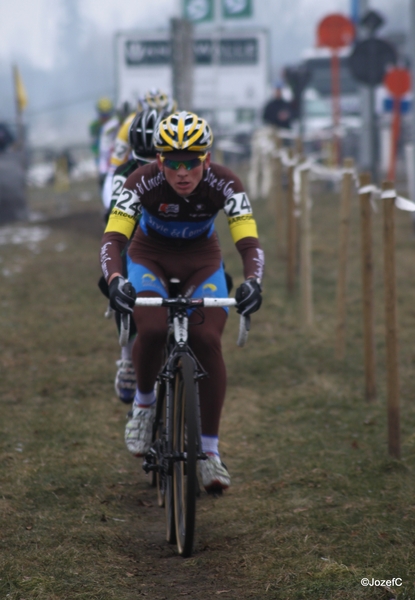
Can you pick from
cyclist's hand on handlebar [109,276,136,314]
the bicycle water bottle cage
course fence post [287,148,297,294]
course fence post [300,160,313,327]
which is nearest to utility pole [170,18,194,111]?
course fence post [287,148,297,294]

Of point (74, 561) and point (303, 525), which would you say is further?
point (303, 525)

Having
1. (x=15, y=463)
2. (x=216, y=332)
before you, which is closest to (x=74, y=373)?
(x=15, y=463)

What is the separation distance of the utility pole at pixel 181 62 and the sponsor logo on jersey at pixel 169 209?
37.3ft

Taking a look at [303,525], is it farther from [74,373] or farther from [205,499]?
[74,373]

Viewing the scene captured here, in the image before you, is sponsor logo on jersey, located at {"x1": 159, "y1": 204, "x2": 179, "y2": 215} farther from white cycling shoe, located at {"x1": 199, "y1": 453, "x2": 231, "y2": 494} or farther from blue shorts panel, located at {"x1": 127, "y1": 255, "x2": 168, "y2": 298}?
white cycling shoe, located at {"x1": 199, "y1": 453, "x2": 231, "y2": 494}

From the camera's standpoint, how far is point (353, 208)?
19391 mm

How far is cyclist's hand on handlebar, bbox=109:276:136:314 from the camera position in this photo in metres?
4.58

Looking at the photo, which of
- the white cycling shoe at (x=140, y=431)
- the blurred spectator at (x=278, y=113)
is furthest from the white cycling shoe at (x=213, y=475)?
the blurred spectator at (x=278, y=113)

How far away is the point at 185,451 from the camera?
4652 millimetres

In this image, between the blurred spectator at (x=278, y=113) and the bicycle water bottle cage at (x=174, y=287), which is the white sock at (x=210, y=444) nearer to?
the bicycle water bottle cage at (x=174, y=287)

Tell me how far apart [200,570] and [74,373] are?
4026mm

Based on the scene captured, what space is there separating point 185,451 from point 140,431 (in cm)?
85

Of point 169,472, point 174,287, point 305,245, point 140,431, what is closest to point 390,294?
point 174,287

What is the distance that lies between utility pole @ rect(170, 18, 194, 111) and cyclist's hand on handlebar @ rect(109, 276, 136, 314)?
39.5 feet
